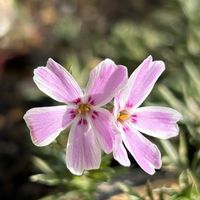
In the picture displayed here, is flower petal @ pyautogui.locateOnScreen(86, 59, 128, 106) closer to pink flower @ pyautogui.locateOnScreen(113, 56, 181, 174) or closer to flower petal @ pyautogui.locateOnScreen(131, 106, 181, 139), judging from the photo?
pink flower @ pyautogui.locateOnScreen(113, 56, 181, 174)

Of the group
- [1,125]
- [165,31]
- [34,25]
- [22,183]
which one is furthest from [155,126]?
[34,25]

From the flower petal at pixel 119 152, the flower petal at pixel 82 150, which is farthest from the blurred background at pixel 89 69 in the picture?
the flower petal at pixel 119 152

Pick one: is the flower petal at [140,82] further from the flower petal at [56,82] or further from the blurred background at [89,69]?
the blurred background at [89,69]

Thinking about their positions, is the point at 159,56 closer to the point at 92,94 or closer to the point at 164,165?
the point at 164,165

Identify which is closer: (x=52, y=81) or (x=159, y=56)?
(x=52, y=81)

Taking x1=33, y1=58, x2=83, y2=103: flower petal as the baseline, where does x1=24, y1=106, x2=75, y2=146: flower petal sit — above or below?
below

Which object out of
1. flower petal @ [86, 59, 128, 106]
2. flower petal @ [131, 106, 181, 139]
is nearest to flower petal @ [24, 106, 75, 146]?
flower petal @ [86, 59, 128, 106]
